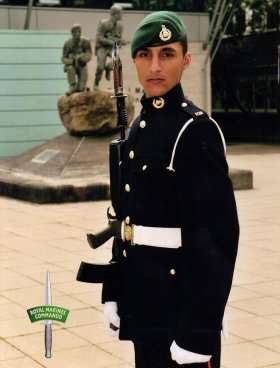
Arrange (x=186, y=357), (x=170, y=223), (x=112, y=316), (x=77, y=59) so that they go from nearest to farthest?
1. (x=186, y=357)
2. (x=170, y=223)
3. (x=112, y=316)
4. (x=77, y=59)

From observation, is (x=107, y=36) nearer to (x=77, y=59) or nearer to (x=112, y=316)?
(x=77, y=59)

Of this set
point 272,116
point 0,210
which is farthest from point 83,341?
point 272,116

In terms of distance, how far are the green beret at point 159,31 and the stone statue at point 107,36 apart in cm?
1372

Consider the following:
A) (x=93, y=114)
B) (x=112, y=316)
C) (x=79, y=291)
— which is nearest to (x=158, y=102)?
(x=112, y=316)

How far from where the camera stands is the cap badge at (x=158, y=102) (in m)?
2.58

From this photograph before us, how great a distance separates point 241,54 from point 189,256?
1173 inches

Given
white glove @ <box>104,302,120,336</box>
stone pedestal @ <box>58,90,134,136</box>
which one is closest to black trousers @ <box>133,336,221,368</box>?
white glove @ <box>104,302,120,336</box>

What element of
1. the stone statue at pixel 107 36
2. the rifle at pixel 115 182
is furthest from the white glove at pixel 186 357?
the stone statue at pixel 107 36

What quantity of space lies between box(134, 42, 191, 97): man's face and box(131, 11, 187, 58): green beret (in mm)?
18

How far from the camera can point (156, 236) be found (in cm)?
253

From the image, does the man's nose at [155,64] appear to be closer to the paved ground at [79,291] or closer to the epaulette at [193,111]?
the epaulette at [193,111]

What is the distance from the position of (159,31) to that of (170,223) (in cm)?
62

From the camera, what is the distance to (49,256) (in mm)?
7824

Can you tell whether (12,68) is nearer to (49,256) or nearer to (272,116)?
(272,116)
